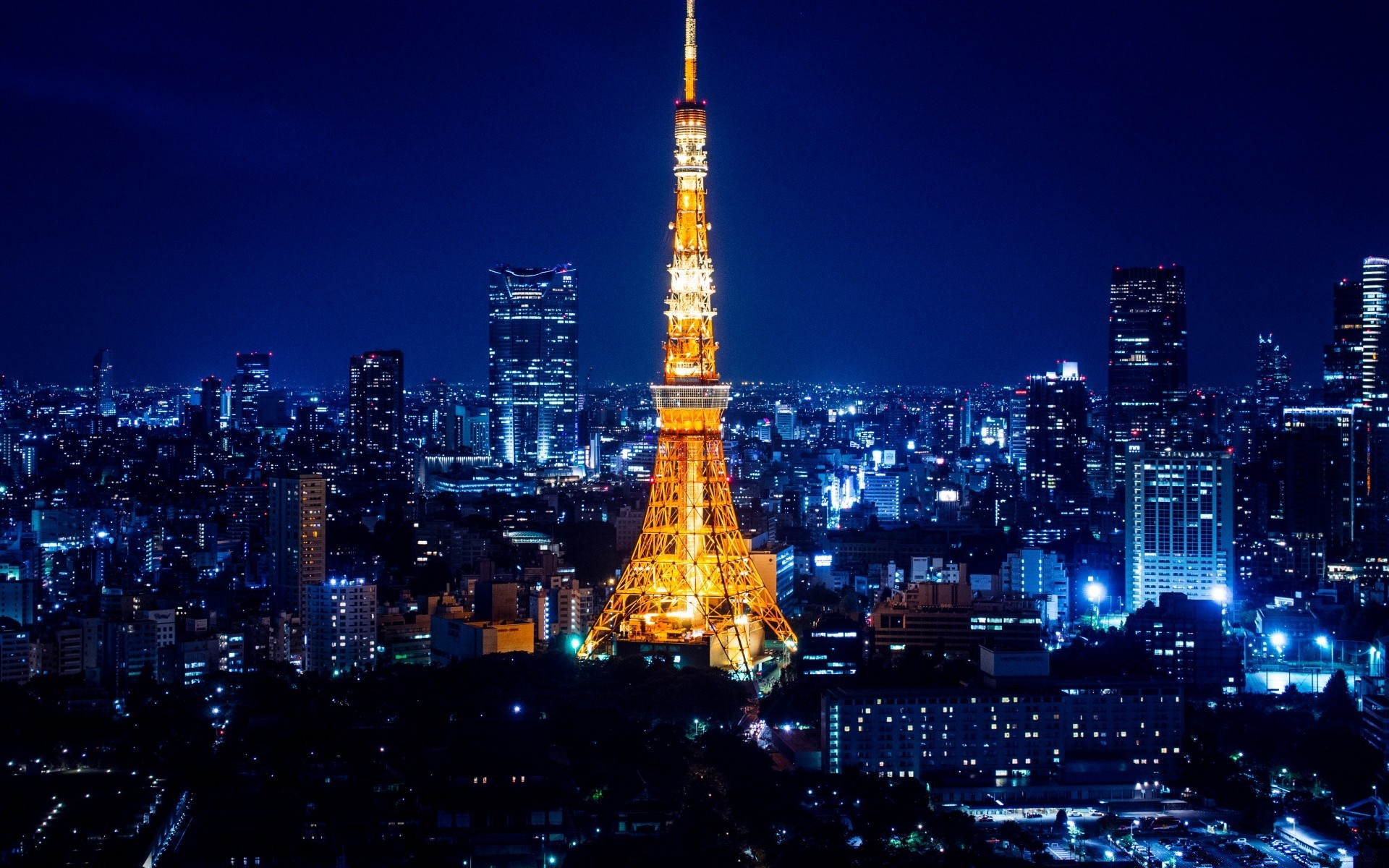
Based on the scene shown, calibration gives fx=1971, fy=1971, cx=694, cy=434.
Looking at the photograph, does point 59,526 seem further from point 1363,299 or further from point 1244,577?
point 1363,299

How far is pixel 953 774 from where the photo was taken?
13.0 m

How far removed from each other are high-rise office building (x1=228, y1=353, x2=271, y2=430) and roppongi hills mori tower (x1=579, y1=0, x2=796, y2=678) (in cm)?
2544

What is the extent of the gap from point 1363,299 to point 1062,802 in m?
18.3

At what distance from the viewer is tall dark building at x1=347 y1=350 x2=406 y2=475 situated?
37.3 meters

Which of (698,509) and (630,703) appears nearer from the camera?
(630,703)

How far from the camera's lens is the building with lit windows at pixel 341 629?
17234 millimetres

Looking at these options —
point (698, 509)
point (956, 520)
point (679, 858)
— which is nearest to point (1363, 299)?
point (956, 520)

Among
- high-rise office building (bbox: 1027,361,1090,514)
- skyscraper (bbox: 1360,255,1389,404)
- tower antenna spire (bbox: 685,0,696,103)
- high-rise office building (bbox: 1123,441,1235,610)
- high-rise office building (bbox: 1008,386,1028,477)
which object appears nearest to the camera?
tower antenna spire (bbox: 685,0,696,103)

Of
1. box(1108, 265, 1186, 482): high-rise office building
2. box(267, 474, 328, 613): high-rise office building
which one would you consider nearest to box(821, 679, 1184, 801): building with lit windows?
box(267, 474, 328, 613): high-rise office building

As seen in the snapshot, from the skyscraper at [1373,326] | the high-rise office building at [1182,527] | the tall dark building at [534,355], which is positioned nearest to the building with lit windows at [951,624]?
the high-rise office building at [1182,527]

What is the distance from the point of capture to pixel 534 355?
136ft

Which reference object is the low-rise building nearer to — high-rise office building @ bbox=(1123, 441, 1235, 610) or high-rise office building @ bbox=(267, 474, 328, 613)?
high-rise office building @ bbox=(1123, 441, 1235, 610)

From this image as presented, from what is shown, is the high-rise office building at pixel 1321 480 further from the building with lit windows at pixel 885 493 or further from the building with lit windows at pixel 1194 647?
the building with lit windows at pixel 1194 647

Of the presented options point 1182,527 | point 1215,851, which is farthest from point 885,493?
point 1215,851
